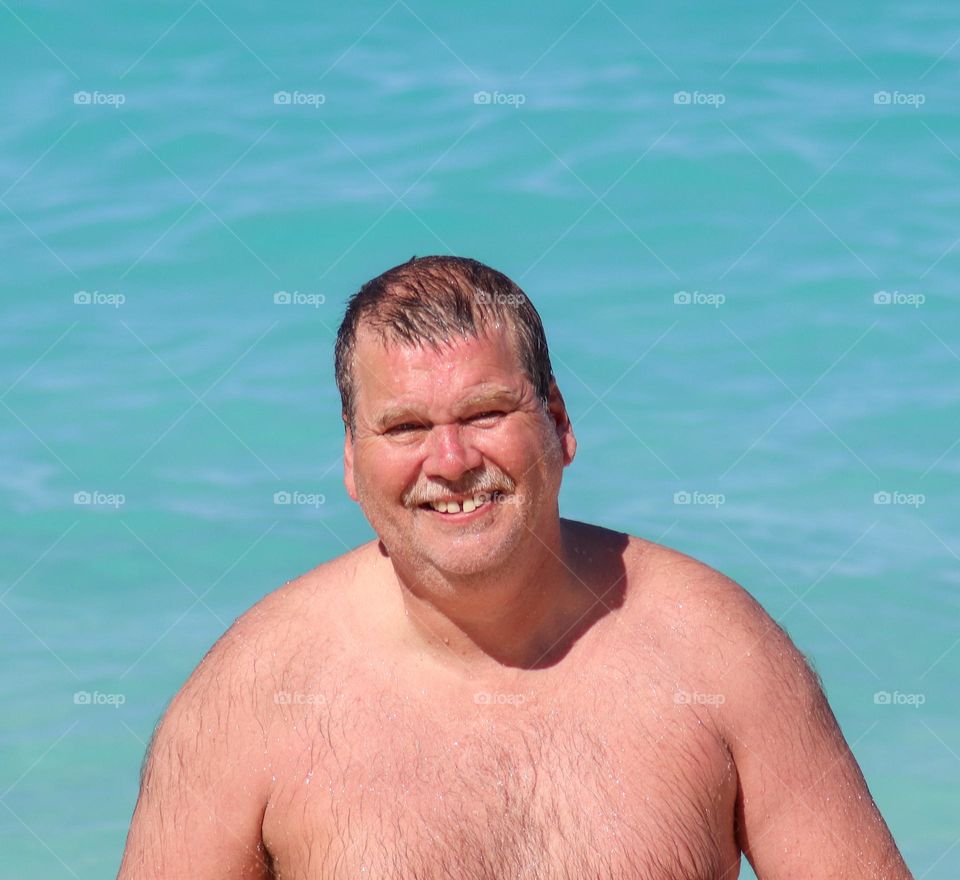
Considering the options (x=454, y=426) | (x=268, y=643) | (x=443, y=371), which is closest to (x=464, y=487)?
(x=454, y=426)

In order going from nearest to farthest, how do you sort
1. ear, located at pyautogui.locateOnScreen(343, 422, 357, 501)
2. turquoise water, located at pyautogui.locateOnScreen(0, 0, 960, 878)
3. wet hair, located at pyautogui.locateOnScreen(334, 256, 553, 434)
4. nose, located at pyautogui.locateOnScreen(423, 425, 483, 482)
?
nose, located at pyautogui.locateOnScreen(423, 425, 483, 482) < wet hair, located at pyautogui.locateOnScreen(334, 256, 553, 434) < ear, located at pyautogui.locateOnScreen(343, 422, 357, 501) < turquoise water, located at pyautogui.locateOnScreen(0, 0, 960, 878)

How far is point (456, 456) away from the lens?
3334 mm

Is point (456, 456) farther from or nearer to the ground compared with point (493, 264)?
farther from the ground

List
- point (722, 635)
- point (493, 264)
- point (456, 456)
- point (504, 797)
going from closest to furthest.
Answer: point (456, 456) → point (504, 797) → point (722, 635) → point (493, 264)

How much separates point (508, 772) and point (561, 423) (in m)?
0.81

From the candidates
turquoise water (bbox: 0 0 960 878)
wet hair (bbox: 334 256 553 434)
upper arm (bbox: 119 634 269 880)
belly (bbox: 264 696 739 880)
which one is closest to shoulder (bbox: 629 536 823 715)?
belly (bbox: 264 696 739 880)

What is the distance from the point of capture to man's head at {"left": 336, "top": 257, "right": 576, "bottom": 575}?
11.0ft

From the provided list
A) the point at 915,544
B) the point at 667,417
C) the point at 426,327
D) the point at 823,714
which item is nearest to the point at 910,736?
the point at 915,544

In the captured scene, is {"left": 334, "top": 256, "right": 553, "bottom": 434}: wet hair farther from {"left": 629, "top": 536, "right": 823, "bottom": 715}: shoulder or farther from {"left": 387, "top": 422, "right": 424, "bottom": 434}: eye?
{"left": 629, "top": 536, "right": 823, "bottom": 715}: shoulder

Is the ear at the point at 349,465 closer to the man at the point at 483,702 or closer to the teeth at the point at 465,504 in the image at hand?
the man at the point at 483,702

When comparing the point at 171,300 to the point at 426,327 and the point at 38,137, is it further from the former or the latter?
the point at 426,327

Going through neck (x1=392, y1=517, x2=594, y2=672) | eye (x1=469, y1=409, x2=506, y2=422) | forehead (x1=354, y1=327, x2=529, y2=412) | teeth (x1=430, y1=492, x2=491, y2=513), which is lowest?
neck (x1=392, y1=517, x2=594, y2=672)

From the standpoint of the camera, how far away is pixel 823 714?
351 cm

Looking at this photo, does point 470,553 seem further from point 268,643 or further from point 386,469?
point 268,643
